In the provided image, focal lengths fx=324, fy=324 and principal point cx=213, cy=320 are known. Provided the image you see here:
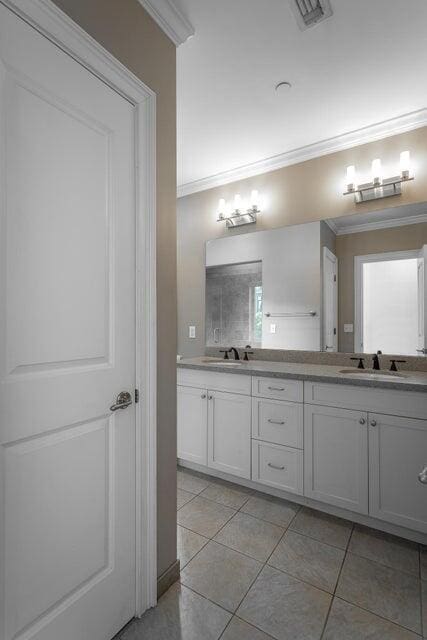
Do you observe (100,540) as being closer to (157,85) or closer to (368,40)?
(157,85)

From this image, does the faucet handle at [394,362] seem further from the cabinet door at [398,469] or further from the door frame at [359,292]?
the cabinet door at [398,469]

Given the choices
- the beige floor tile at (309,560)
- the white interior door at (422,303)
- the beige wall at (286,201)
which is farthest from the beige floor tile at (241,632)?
the beige wall at (286,201)

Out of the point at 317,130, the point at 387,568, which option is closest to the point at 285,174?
the point at 317,130

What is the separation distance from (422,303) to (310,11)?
6.01 feet

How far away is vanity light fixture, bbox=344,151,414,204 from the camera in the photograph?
7.50 feet

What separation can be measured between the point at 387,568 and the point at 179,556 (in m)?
1.06

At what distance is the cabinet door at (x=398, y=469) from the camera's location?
5.72 ft

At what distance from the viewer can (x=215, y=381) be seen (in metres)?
2.47

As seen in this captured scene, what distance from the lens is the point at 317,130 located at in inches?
95.9

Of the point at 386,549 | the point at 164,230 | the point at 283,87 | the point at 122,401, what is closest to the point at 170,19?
the point at 283,87

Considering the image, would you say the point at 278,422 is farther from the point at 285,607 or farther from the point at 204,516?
the point at 285,607

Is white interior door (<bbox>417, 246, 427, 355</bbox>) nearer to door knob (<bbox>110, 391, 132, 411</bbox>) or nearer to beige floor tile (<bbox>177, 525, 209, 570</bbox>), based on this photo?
beige floor tile (<bbox>177, 525, 209, 570</bbox>)

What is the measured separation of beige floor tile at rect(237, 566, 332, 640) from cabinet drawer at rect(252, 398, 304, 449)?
748 millimetres

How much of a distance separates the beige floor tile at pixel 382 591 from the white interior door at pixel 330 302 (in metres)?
1.39
